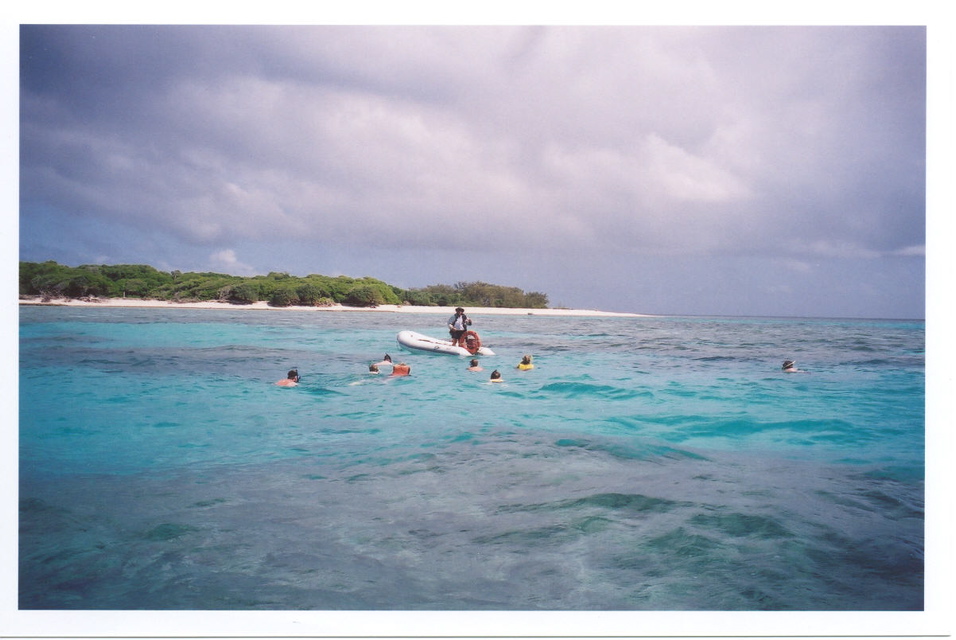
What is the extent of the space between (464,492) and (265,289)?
568 centimetres

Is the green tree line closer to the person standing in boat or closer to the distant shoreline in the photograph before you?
the distant shoreline

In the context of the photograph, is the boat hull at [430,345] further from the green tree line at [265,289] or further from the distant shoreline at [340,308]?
the green tree line at [265,289]

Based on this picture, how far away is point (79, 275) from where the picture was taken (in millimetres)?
4906

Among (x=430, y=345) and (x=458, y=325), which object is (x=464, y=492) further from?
(x=430, y=345)

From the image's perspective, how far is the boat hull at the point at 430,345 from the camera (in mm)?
7566

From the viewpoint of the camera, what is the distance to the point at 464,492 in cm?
311

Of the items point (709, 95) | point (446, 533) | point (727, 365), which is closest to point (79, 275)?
point (446, 533)

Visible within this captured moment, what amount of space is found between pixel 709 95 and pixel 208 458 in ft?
13.7

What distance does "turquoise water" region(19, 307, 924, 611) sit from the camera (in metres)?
2.39

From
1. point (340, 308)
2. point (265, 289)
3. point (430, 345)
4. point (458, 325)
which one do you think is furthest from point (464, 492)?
point (265, 289)

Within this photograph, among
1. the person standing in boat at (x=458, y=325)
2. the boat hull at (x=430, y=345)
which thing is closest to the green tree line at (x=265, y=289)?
the person standing in boat at (x=458, y=325)

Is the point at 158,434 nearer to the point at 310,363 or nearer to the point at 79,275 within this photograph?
the point at 79,275

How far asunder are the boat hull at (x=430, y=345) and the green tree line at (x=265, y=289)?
75 centimetres

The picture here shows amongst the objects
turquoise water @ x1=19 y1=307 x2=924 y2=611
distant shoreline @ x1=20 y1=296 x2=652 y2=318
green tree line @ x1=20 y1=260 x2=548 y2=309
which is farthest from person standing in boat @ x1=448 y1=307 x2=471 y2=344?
turquoise water @ x1=19 y1=307 x2=924 y2=611
